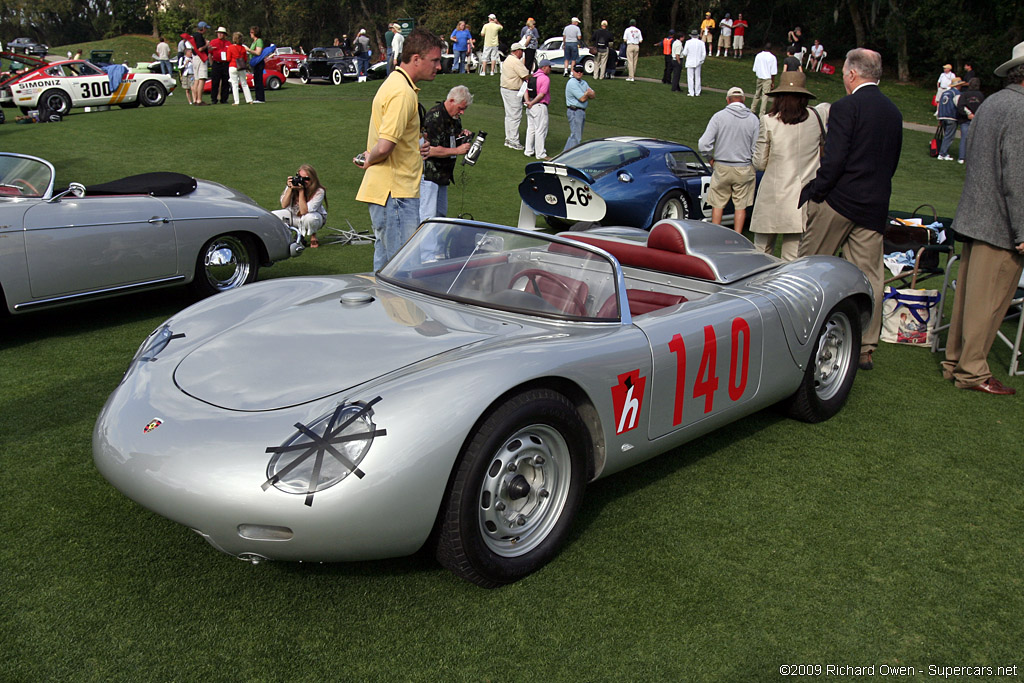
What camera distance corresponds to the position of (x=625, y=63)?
30.5 meters

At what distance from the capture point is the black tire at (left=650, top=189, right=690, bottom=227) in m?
10.1

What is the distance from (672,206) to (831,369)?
5.84 m

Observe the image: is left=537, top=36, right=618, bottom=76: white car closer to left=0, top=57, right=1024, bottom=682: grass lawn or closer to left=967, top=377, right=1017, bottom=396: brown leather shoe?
left=967, top=377, right=1017, bottom=396: brown leather shoe

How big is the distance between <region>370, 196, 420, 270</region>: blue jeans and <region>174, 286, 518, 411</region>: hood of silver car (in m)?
2.01

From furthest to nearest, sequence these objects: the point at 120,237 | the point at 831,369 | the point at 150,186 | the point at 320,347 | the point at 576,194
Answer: the point at 576,194, the point at 150,186, the point at 120,237, the point at 831,369, the point at 320,347

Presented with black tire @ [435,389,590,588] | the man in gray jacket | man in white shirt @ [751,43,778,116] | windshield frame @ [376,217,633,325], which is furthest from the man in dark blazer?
man in white shirt @ [751,43,778,116]

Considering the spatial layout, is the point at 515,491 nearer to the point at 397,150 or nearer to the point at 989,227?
the point at 397,150

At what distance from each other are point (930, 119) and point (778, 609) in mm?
28065

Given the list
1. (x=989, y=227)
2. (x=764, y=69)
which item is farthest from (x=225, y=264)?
(x=764, y=69)

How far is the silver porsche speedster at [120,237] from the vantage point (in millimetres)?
5297

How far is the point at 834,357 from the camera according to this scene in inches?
186

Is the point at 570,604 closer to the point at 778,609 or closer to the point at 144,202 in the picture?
the point at 778,609

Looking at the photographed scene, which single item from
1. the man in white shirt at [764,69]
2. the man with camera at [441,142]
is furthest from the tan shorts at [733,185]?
the man in white shirt at [764,69]

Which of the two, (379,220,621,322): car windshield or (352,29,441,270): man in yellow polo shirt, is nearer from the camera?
(379,220,621,322): car windshield
